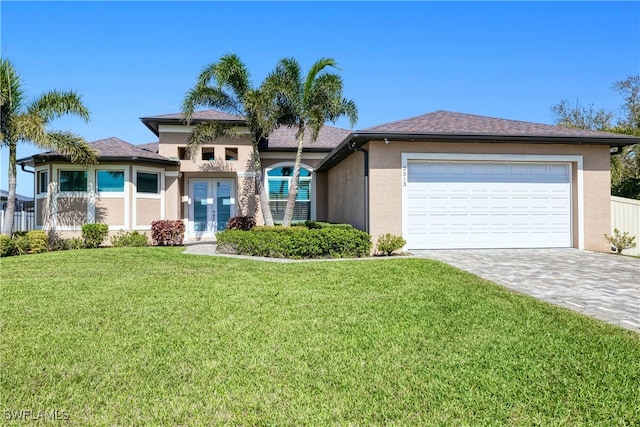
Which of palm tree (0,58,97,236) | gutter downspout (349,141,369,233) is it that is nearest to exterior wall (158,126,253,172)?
palm tree (0,58,97,236)

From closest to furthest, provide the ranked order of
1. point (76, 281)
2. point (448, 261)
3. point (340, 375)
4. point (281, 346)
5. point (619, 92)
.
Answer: point (340, 375), point (281, 346), point (76, 281), point (448, 261), point (619, 92)

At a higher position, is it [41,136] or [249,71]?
[249,71]

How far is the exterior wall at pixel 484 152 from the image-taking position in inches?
423

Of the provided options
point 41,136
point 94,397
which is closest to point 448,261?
point 94,397

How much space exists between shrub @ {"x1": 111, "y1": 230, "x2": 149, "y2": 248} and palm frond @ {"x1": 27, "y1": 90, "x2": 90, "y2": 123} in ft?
15.6

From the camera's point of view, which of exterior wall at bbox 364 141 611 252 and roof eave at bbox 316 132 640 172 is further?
exterior wall at bbox 364 141 611 252

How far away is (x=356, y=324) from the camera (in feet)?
14.8

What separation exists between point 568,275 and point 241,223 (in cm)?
1237

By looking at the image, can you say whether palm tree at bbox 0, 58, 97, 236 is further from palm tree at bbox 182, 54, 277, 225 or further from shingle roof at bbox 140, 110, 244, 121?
palm tree at bbox 182, 54, 277, 225

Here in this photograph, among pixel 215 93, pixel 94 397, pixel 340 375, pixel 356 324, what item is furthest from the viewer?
pixel 215 93

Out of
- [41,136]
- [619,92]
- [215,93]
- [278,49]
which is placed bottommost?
[41,136]

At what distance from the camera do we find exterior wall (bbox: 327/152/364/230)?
11.8 meters

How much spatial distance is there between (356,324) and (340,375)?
52.4 inches

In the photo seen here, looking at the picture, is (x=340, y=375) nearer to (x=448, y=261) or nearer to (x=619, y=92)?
(x=448, y=261)
